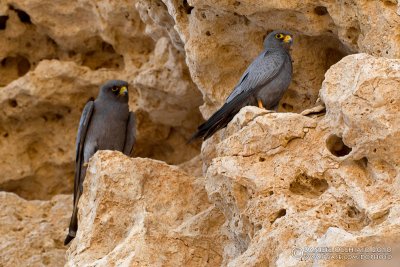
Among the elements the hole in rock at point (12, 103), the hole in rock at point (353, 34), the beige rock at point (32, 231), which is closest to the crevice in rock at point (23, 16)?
the hole in rock at point (12, 103)

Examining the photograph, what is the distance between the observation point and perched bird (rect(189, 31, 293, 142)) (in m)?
7.83

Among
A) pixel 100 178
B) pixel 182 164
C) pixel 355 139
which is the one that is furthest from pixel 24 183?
pixel 355 139

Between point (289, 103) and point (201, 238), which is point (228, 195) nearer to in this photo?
point (201, 238)

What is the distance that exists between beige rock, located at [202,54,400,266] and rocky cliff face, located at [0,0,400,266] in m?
0.01

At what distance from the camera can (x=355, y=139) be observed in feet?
19.6

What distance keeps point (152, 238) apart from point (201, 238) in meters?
0.42

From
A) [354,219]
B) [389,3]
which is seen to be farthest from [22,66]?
[354,219]

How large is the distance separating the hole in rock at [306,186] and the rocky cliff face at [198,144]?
1 cm

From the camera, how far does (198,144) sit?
10.7 meters

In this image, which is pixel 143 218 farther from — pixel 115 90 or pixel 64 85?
pixel 64 85

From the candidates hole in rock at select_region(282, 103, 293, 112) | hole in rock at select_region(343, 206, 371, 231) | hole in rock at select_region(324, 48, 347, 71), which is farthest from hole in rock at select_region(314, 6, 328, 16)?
hole in rock at select_region(343, 206, 371, 231)

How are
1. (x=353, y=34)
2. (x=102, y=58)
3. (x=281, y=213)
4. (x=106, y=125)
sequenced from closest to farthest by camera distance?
(x=281, y=213) → (x=353, y=34) → (x=106, y=125) → (x=102, y=58)

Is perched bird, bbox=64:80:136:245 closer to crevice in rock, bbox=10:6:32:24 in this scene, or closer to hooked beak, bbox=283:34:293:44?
crevice in rock, bbox=10:6:32:24

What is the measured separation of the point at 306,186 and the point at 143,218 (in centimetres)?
158
